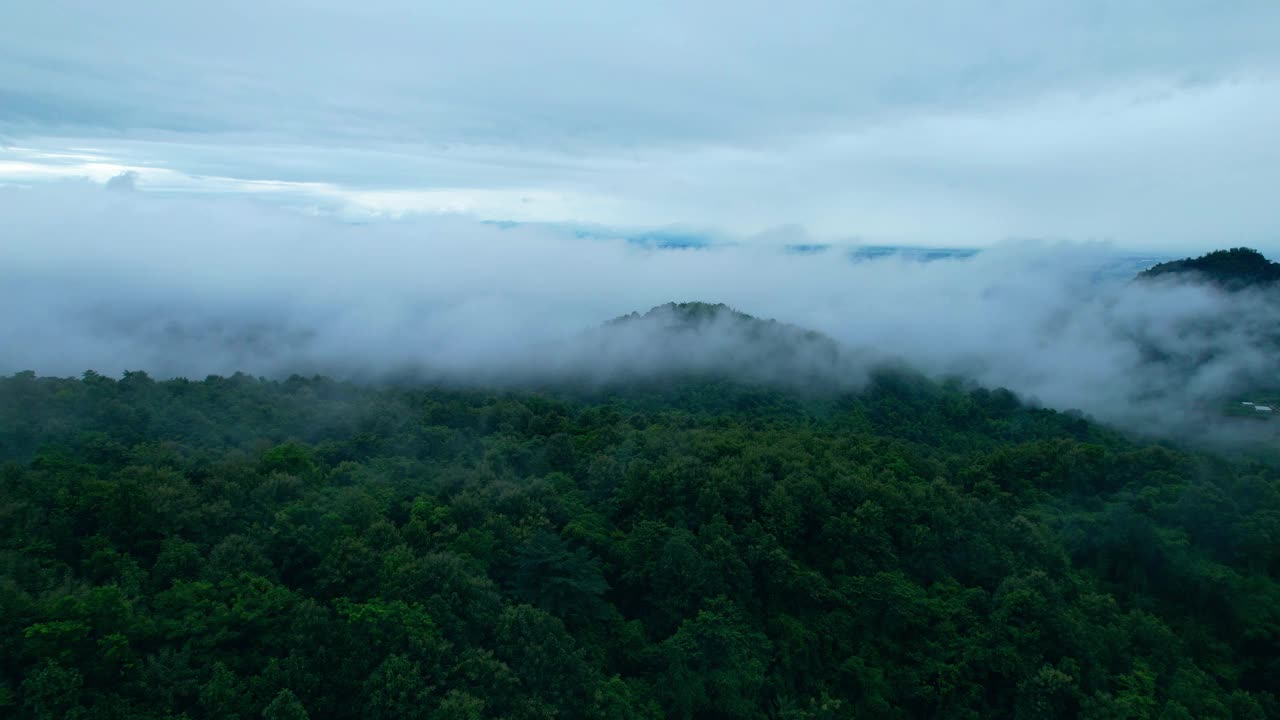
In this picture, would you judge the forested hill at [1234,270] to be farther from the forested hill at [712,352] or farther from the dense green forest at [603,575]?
the dense green forest at [603,575]

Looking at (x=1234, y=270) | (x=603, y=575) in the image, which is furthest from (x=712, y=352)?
(x=1234, y=270)

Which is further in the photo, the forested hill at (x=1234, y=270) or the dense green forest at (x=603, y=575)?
the forested hill at (x=1234, y=270)

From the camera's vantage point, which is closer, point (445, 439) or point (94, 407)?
point (94, 407)

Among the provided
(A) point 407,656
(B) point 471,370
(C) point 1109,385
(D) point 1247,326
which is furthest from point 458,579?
(D) point 1247,326

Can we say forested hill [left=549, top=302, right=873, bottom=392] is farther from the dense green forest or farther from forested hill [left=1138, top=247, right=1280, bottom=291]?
forested hill [left=1138, top=247, right=1280, bottom=291]

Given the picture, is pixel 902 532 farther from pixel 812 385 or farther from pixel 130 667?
pixel 812 385

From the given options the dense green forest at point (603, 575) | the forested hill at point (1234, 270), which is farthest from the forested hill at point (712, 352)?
the forested hill at point (1234, 270)
